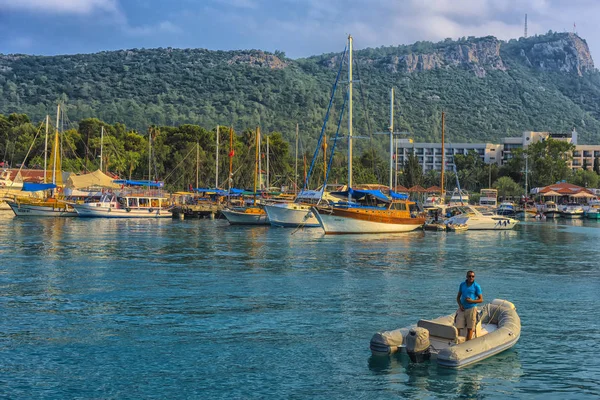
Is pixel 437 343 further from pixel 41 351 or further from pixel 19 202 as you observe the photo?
pixel 19 202

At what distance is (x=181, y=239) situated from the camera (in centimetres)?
5622

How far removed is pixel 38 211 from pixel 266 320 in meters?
70.8

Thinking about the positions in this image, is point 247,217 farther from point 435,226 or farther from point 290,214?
point 435,226

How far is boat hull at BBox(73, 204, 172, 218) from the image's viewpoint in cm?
8581

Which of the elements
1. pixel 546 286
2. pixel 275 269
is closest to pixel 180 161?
pixel 275 269

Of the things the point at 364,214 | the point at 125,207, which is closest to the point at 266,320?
the point at 364,214

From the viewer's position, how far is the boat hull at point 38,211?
8675cm

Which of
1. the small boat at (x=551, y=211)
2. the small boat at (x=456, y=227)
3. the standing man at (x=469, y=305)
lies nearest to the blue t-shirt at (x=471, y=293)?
the standing man at (x=469, y=305)

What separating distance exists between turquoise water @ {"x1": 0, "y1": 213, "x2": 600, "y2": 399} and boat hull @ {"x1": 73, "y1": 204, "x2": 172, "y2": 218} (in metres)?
39.4

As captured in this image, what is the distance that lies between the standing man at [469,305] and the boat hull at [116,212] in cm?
7298

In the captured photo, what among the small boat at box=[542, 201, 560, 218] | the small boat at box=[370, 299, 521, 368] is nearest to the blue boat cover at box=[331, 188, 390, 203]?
the small boat at box=[370, 299, 521, 368]

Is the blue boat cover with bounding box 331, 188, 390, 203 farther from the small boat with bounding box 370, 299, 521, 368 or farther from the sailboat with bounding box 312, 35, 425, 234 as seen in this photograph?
the small boat with bounding box 370, 299, 521, 368

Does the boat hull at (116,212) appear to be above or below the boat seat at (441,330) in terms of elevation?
above

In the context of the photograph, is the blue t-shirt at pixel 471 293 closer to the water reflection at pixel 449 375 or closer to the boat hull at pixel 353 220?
the water reflection at pixel 449 375
